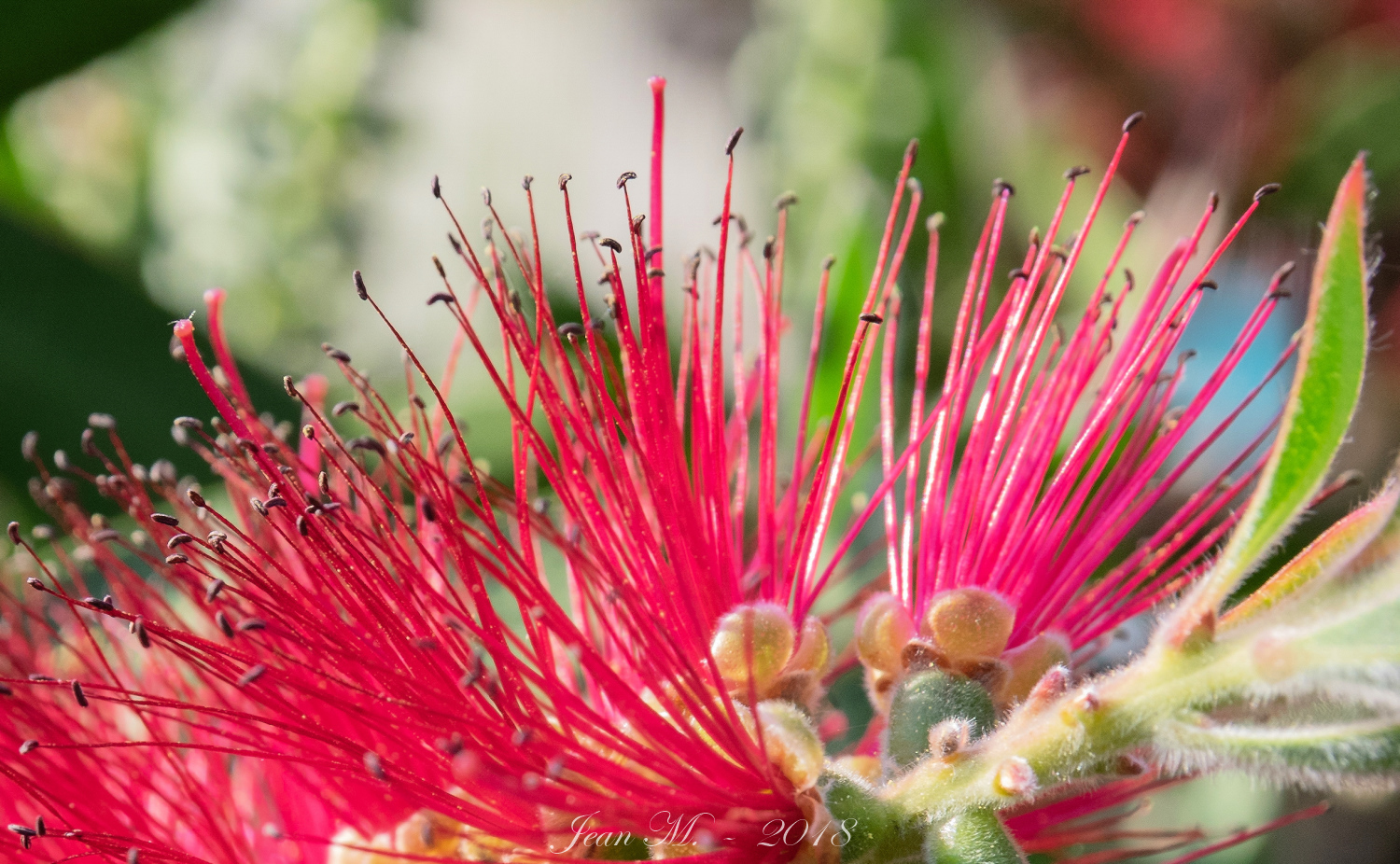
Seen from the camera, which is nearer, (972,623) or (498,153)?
(972,623)

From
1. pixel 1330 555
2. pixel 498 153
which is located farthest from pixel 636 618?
pixel 498 153

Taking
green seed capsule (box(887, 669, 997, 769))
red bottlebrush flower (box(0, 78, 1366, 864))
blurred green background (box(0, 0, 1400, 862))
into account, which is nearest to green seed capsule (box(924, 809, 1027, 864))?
red bottlebrush flower (box(0, 78, 1366, 864))

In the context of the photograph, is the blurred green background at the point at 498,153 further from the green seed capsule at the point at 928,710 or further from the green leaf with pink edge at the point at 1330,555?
the green leaf with pink edge at the point at 1330,555

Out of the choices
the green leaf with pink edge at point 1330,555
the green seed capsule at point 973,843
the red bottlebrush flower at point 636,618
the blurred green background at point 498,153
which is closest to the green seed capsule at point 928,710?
the red bottlebrush flower at point 636,618

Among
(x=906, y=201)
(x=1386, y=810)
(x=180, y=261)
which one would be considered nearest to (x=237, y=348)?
(x=180, y=261)

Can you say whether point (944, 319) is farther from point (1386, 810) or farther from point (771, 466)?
point (1386, 810)

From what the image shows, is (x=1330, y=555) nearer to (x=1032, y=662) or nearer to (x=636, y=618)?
(x=1032, y=662)
